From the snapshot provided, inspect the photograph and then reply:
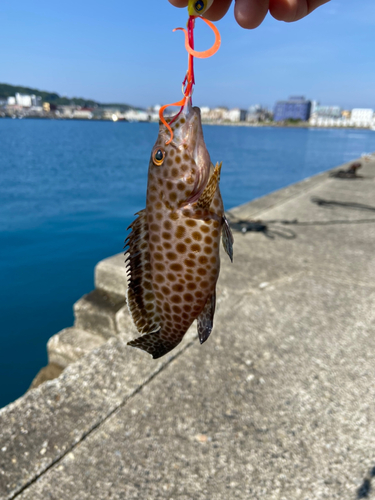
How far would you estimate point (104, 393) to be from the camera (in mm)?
3699

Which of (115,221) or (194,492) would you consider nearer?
(194,492)

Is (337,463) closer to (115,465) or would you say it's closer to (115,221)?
(115,465)

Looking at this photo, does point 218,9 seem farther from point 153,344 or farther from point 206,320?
point 153,344

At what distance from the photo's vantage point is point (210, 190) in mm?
1366

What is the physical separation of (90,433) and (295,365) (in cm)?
233

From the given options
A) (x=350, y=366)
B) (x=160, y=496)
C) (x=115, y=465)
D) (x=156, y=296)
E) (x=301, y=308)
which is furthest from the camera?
(x=301, y=308)

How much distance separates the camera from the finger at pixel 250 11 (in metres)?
1.84

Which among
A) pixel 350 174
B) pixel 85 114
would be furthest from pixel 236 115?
pixel 85 114

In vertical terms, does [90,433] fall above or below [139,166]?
above

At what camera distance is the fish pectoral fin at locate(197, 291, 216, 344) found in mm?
1454

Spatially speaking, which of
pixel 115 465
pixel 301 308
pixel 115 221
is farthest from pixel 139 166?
pixel 115 465

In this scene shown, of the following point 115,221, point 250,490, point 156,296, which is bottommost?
point 115,221

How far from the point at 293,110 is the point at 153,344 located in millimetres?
216149

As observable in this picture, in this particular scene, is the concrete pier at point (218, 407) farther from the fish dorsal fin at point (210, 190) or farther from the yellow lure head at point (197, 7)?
the yellow lure head at point (197, 7)
